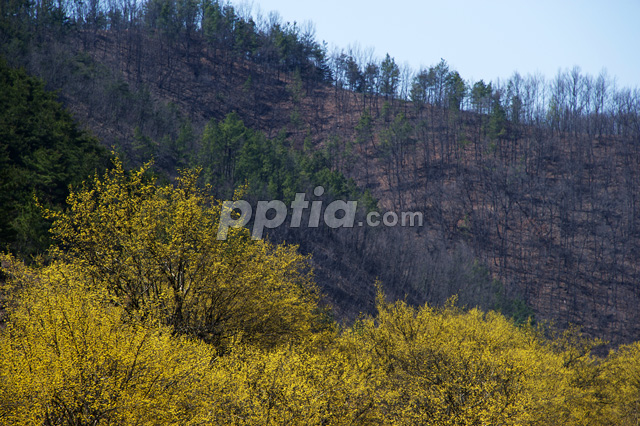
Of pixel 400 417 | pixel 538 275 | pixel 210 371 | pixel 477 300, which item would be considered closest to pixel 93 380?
pixel 210 371

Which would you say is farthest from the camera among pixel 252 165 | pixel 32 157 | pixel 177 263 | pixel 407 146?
pixel 407 146

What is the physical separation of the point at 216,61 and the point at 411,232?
76.4m

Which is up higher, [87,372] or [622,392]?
[87,372]

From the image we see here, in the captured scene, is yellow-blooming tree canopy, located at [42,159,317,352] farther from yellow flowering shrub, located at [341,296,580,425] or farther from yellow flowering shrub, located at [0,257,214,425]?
yellow flowering shrub, located at [341,296,580,425]

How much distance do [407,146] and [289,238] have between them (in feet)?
204

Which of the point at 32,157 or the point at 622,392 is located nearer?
the point at 622,392

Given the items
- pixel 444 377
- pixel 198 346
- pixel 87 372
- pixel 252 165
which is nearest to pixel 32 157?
pixel 198 346

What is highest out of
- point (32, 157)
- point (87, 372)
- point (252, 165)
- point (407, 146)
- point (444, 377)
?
point (407, 146)

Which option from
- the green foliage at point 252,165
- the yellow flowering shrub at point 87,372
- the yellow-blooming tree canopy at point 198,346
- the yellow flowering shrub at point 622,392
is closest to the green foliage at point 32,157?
the yellow-blooming tree canopy at point 198,346

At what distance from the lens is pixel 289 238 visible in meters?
81.8

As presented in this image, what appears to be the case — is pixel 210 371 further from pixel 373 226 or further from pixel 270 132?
pixel 270 132

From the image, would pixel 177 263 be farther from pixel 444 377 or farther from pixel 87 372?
pixel 444 377

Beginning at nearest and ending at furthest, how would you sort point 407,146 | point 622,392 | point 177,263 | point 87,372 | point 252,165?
point 87,372
point 177,263
point 622,392
point 252,165
point 407,146

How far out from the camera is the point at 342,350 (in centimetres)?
2748
